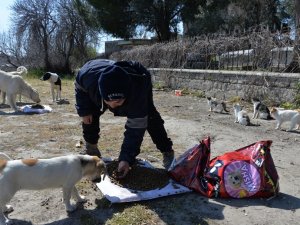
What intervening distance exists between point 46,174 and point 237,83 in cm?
847

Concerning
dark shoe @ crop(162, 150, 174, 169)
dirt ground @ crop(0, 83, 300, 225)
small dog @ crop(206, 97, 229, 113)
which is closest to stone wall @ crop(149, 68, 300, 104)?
dirt ground @ crop(0, 83, 300, 225)

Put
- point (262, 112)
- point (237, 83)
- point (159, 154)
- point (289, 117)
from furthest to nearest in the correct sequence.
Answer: point (237, 83)
point (262, 112)
point (289, 117)
point (159, 154)

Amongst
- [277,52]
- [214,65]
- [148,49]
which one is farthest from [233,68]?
[148,49]

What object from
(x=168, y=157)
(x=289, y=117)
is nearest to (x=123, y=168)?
(x=168, y=157)

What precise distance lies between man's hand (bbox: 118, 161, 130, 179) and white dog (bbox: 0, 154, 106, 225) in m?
0.17

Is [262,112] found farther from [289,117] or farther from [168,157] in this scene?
[168,157]

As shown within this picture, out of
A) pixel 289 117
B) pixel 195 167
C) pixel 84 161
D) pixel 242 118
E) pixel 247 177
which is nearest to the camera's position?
pixel 84 161

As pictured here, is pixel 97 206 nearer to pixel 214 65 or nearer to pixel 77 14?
pixel 214 65

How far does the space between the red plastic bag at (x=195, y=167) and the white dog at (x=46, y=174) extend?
0.87 m

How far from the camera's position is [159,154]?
5477mm

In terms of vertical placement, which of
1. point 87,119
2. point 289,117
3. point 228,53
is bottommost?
point 289,117

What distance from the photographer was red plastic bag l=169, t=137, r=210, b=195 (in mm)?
4039

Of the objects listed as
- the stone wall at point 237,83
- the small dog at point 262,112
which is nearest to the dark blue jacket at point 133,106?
the small dog at point 262,112

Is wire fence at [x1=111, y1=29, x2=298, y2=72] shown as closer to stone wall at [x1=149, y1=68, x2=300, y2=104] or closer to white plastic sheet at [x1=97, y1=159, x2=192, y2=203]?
stone wall at [x1=149, y1=68, x2=300, y2=104]
